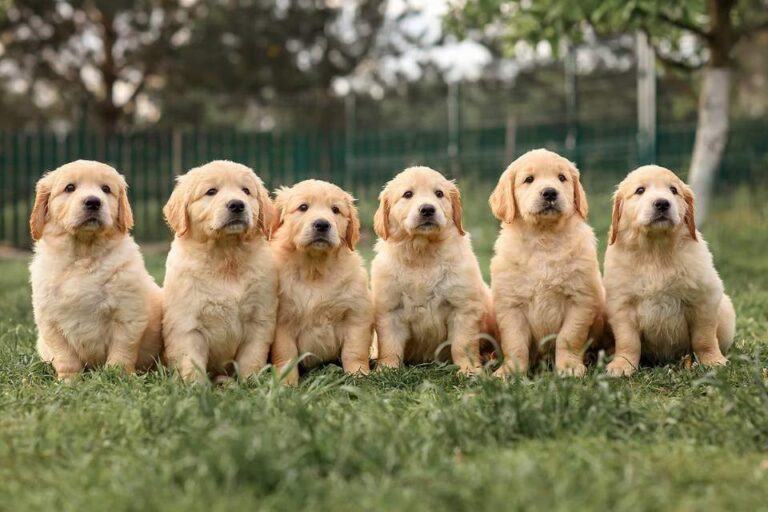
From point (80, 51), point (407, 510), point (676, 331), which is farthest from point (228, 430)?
point (80, 51)

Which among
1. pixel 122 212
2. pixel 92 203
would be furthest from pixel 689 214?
pixel 92 203

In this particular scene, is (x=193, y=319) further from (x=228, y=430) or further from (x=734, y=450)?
(x=734, y=450)

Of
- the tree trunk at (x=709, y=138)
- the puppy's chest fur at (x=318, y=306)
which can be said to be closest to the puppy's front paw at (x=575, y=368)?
the puppy's chest fur at (x=318, y=306)

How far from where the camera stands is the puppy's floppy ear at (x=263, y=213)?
194 inches

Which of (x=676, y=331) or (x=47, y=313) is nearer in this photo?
(x=47, y=313)

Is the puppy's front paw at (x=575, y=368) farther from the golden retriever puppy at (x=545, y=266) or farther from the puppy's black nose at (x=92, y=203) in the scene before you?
the puppy's black nose at (x=92, y=203)

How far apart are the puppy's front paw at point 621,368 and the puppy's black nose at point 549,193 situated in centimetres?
99

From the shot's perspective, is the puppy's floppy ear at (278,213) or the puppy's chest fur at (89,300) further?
the puppy's floppy ear at (278,213)

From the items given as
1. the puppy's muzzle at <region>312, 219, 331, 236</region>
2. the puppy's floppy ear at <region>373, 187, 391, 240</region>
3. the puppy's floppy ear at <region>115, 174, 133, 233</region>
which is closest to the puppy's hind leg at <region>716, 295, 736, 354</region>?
the puppy's floppy ear at <region>373, 187, 391, 240</region>

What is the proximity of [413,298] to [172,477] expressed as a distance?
2.38 meters

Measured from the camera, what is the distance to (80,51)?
23.5 meters

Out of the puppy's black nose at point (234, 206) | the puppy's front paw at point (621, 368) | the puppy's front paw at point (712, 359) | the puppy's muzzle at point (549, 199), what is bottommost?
the puppy's front paw at point (621, 368)

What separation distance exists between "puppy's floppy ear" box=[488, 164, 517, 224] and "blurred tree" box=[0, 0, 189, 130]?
62.3 feet

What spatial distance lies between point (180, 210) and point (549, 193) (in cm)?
206
